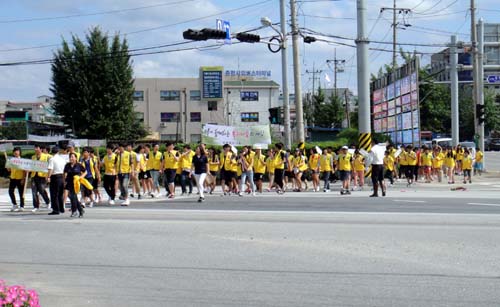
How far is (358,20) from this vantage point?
24.5 meters

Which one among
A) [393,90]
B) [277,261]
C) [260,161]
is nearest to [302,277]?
[277,261]

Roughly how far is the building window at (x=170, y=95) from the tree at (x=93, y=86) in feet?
94.8

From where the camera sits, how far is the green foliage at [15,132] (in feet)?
258

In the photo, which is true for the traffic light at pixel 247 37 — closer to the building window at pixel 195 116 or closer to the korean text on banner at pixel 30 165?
the korean text on banner at pixel 30 165

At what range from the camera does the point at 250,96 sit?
7875cm

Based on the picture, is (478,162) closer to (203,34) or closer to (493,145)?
(203,34)

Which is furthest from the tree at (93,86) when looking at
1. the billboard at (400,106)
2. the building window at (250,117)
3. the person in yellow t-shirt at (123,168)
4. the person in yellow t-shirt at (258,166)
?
the building window at (250,117)

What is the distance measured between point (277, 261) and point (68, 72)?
38.6 m

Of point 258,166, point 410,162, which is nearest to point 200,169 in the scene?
point 258,166

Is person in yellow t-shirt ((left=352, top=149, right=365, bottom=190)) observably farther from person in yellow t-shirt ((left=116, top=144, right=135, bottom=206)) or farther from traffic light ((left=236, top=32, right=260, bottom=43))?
person in yellow t-shirt ((left=116, top=144, right=135, bottom=206))

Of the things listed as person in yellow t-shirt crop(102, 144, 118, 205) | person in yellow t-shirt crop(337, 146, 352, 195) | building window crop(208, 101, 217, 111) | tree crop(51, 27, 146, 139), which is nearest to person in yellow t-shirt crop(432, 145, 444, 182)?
person in yellow t-shirt crop(337, 146, 352, 195)

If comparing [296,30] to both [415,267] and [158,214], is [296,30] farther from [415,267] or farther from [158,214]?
[415,267]

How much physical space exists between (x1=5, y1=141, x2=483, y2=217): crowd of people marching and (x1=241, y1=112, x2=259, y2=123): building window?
51122 mm

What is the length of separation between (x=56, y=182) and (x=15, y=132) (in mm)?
68631
